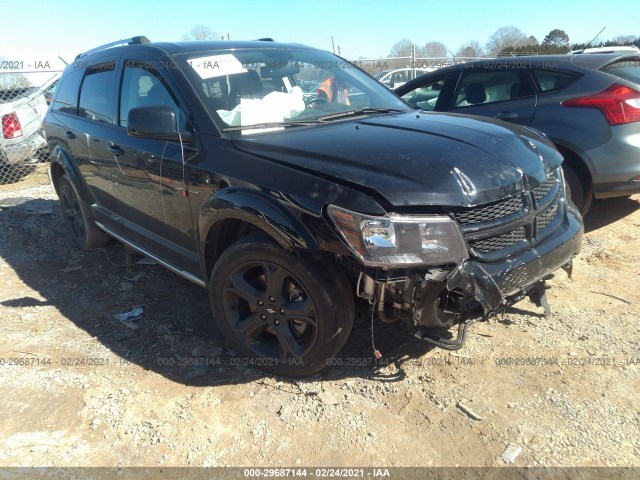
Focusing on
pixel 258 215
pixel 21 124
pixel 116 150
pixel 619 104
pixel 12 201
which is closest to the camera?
pixel 258 215

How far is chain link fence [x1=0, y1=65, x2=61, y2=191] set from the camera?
26.7 ft

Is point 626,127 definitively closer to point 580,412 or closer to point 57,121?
point 580,412

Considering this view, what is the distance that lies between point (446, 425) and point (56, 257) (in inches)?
171

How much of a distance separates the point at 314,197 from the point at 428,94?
4240 millimetres

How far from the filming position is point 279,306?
264 centimetres

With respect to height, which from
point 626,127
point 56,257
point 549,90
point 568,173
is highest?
point 549,90

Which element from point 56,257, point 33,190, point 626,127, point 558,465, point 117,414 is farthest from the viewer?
point 33,190

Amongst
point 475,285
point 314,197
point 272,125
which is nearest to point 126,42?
point 272,125

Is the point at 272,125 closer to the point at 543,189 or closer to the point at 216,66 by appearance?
the point at 216,66

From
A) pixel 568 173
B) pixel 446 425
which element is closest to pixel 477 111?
pixel 568 173

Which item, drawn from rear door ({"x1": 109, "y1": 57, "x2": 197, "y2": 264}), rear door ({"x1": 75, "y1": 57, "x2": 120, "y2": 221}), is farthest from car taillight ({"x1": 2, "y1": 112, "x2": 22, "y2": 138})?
rear door ({"x1": 109, "y1": 57, "x2": 197, "y2": 264})

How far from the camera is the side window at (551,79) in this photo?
15.1 feet

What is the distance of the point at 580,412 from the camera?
95.7 inches

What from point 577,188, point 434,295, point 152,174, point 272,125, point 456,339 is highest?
point 272,125
